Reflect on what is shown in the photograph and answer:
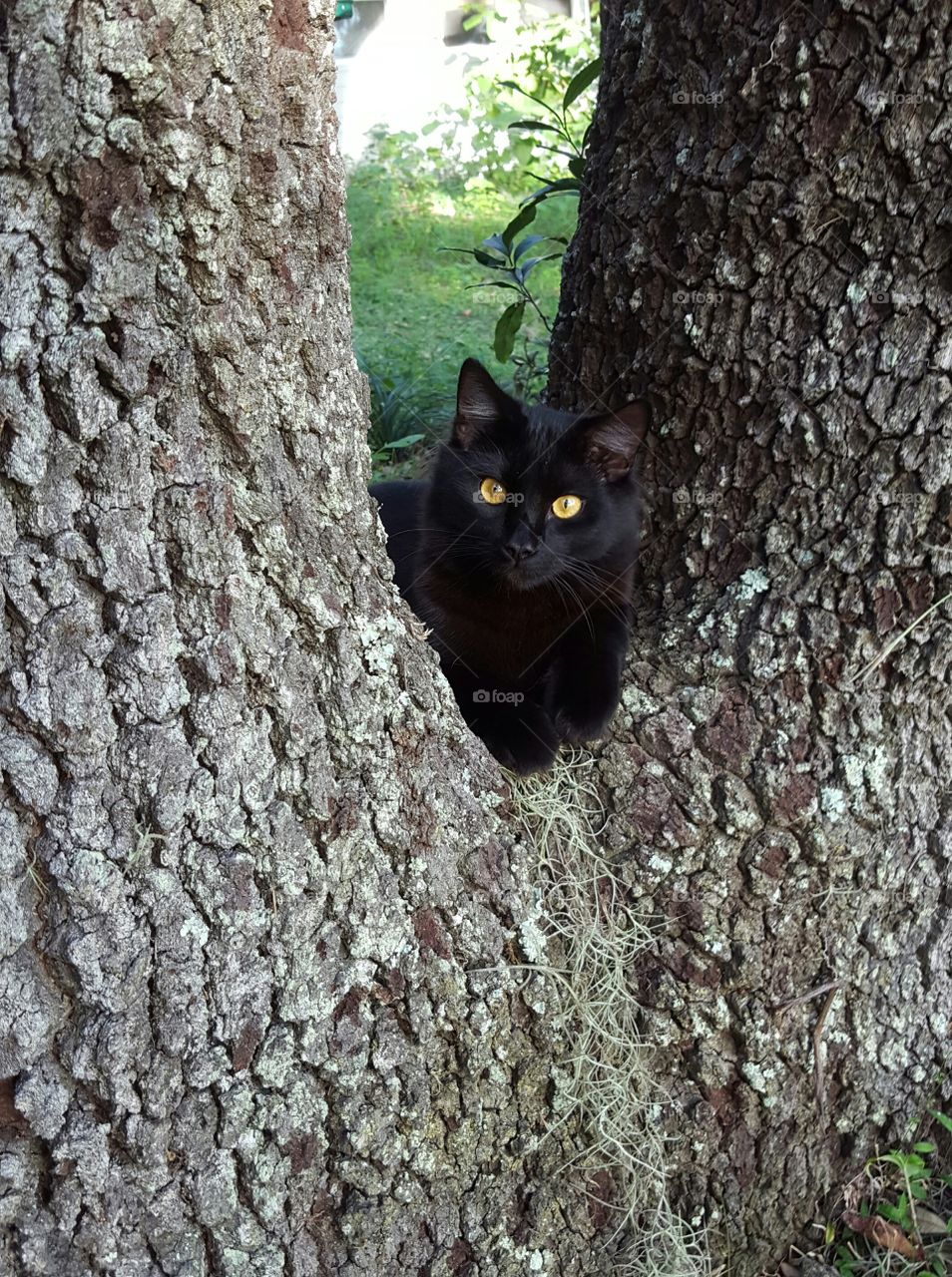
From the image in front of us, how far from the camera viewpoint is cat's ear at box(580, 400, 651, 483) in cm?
197

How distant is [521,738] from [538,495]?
1.71 ft

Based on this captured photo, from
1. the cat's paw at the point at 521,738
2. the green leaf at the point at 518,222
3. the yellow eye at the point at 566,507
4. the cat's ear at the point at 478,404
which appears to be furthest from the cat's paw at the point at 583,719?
the green leaf at the point at 518,222

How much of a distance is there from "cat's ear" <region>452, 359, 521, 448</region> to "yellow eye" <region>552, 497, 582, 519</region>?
0.19 m

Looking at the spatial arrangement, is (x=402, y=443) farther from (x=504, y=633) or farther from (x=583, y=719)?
(x=583, y=719)

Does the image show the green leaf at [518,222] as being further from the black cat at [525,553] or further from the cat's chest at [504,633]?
the cat's chest at [504,633]

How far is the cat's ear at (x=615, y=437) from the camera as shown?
6.47 feet

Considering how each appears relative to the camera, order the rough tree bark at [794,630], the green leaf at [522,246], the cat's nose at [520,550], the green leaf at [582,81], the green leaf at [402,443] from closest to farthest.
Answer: the rough tree bark at [794,630], the cat's nose at [520,550], the green leaf at [582,81], the green leaf at [522,246], the green leaf at [402,443]

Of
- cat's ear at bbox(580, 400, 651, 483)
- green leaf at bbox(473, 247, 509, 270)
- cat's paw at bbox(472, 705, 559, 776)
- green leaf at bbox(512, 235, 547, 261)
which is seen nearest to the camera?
cat's paw at bbox(472, 705, 559, 776)

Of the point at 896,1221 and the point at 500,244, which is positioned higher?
the point at 500,244

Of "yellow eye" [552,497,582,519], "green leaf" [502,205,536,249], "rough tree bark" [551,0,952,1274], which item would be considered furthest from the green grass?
"rough tree bark" [551,0,952,1274]

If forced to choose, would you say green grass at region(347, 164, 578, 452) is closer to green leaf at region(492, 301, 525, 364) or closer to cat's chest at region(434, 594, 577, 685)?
green leaf at region(492, 301, 525, 364)

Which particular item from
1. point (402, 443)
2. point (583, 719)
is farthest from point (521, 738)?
point (402, 443)

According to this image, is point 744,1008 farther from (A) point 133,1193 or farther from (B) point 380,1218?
(A) point 133,1193

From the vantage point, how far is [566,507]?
2133 mm
